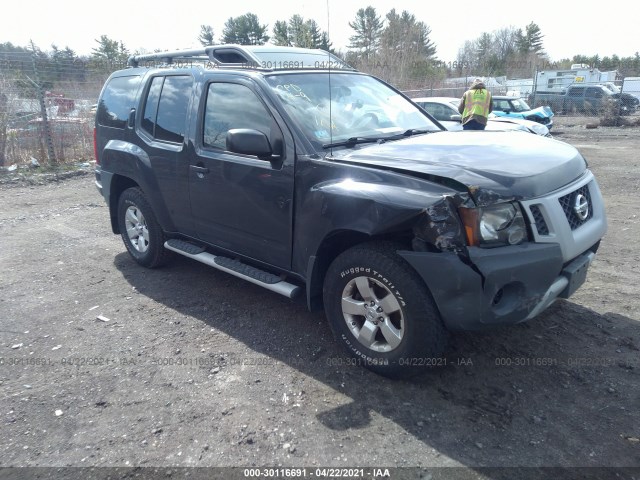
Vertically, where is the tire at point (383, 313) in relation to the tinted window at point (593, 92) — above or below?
below

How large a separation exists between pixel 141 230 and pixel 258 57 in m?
2.22

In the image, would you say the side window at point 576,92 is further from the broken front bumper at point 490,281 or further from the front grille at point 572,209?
the broken front bumper at point 490,281

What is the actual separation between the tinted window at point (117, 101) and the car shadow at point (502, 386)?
2234 mm

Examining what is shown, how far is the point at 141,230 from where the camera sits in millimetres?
5148

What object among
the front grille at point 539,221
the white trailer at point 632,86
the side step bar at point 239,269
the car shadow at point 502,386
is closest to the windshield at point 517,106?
the white trailer at point 632,86

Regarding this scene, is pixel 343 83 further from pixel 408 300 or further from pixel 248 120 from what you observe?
pixel 408 300

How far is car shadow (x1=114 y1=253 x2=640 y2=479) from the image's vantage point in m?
2.57

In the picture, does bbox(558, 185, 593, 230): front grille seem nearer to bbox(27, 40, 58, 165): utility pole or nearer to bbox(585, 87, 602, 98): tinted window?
bbox(27, 40, 58, 165): utility pole

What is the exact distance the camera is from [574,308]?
13.0 feet

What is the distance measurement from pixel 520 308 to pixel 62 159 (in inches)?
475

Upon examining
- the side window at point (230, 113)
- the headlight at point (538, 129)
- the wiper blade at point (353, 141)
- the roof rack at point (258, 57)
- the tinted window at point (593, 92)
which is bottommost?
the headlight at point (538, 129)

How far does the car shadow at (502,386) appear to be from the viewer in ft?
8.42

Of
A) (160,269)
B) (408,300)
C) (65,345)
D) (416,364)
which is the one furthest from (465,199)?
(160,269)

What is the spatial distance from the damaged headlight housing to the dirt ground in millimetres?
987
